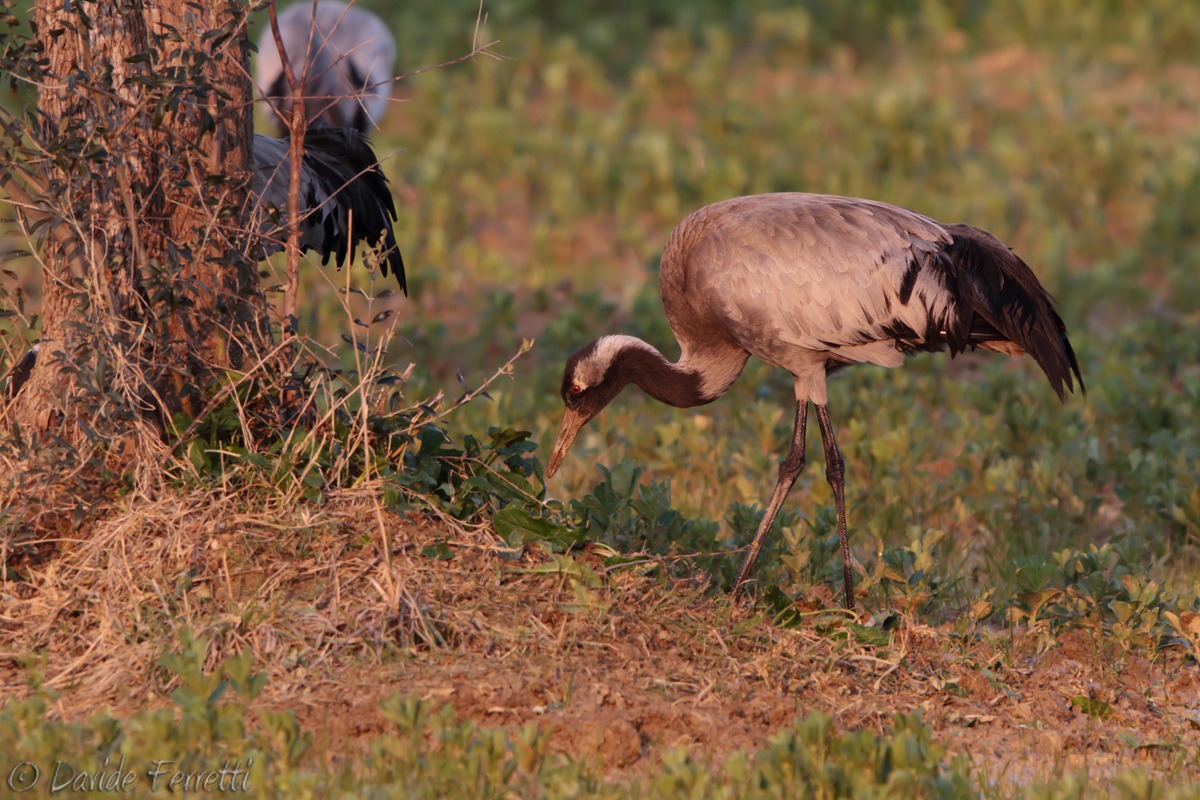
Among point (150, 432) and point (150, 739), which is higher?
point (150, 432)

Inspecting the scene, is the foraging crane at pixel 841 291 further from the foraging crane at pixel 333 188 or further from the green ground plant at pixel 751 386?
the foraging crane at pixel 333 188

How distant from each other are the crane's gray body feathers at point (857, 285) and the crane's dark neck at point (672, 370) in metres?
0.27

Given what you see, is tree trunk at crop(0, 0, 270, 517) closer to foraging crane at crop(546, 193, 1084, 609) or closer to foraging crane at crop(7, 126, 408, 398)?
foraging crane at crop(7, 126, 408, 398)

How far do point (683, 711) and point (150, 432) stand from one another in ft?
6.35

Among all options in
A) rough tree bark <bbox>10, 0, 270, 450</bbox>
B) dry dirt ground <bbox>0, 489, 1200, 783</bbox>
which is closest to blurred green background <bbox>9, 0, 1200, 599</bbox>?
rough tree bark <bbox>10, 0, 270, 450</bbox>

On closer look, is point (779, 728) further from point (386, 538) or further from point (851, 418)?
point (851, 418)

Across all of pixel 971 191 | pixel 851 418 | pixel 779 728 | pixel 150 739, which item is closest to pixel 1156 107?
pixel 971 191

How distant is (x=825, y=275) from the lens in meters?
5.84

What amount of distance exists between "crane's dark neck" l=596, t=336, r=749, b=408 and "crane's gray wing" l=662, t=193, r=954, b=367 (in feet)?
1.09

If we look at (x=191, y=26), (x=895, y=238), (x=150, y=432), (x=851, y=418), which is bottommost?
(x=851, y=418)

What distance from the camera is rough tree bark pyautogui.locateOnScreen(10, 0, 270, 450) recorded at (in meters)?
4.76

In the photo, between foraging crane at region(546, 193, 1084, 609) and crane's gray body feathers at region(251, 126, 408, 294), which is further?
crane's gray body feathers at region(251, 126, 408, 294)

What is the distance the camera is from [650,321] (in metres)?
9.27

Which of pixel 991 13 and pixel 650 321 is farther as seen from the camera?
pixel 991 13
